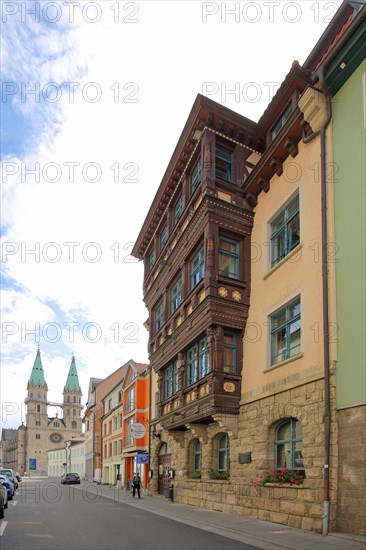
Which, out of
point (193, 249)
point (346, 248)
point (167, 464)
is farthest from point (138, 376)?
point (346, 248)

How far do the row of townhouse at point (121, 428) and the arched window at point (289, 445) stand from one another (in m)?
16.9

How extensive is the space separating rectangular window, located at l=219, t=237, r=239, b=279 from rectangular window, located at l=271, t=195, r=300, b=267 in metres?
1.85

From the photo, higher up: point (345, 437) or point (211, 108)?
point (211, 108)

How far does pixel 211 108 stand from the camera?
20953mm

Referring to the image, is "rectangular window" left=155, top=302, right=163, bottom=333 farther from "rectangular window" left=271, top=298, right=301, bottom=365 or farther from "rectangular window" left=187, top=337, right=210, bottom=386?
"rectangular window" left=271, top=298, right=301, bottom=365

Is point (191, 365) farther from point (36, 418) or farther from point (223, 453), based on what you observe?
point (36, 418)

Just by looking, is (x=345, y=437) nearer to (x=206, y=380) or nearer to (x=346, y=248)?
(x=346, y=248)

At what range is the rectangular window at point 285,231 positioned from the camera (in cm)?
1777

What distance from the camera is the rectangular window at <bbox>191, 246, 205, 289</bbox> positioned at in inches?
854

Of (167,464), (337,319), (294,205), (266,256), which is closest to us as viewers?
(337,319)

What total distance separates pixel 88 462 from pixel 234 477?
63.8 meters

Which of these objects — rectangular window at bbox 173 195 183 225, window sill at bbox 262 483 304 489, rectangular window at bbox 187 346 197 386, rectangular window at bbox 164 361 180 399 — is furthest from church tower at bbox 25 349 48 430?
window sill at bbox 262 483 304 489

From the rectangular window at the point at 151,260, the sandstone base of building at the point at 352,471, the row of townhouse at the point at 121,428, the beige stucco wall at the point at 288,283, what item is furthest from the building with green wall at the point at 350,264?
the row of townhouse at the point at 121,428

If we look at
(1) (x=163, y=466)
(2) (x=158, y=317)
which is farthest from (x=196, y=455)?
(2) (x=158, y=317)
